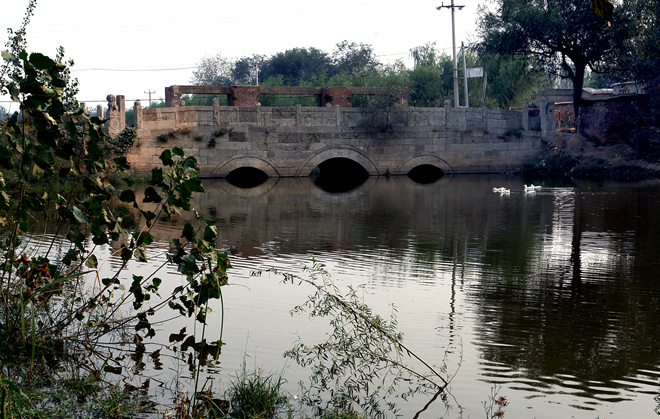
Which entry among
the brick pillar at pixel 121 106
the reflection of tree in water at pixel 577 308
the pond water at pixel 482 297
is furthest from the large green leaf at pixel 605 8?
the brick pillar at pixel 121 106

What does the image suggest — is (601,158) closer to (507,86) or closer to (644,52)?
(644,52)

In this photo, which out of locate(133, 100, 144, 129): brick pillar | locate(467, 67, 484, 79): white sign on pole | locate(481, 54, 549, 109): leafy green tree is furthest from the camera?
locate(481, 54, 549, 109): leafy green tree

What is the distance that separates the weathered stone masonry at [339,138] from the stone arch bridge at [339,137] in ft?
0.14

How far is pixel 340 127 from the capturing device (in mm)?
29812

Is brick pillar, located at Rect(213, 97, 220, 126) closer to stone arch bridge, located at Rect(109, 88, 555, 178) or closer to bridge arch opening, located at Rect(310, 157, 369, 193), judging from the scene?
stone arch bridge, located at Rect(109, 88, 555, 178)

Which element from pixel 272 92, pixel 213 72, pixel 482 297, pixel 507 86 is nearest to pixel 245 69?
pixel 213 72

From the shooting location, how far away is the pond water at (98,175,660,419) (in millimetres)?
4508

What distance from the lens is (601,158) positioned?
29031 millimetres

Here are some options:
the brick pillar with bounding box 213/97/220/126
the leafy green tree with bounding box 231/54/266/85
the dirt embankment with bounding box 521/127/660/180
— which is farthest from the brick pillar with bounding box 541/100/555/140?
the leafy green tree with bounding box 231/54/266/85

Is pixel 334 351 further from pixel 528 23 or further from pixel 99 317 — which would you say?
pixel 528 23

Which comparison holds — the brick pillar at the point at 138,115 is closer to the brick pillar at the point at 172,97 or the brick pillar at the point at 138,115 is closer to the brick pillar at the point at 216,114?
the brick pillar at the point at 172,97

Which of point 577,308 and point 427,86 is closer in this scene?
point 577,308

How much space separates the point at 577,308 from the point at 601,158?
24830 millimetres

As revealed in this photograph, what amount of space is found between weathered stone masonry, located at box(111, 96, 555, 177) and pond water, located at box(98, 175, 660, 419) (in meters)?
13.3
